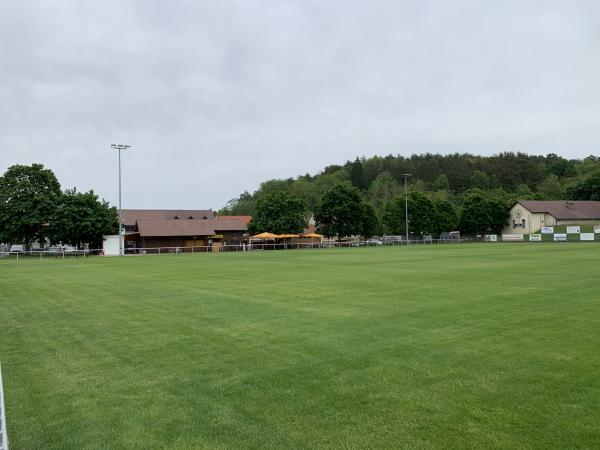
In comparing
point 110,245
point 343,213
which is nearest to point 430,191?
point 343,213

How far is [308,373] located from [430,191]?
130005mm

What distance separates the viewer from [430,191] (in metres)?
131

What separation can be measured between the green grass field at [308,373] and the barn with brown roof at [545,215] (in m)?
87.1

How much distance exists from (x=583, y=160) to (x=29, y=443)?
172314 millimetres

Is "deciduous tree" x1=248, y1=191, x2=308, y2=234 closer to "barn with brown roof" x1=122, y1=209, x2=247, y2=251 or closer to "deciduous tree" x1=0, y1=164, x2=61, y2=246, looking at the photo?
"barn with brown roof" x1=122, y1=209, x2=247, y2=251

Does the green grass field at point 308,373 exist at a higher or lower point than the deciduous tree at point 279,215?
lower

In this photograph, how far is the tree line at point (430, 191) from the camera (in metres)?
83.4

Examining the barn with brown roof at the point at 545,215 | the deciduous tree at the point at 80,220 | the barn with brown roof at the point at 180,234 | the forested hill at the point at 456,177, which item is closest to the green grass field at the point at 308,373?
the deciduous tree at the point at 80,220

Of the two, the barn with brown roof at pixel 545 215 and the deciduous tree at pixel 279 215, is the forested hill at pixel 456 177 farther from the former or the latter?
the deciduous tree at pixel 279 215

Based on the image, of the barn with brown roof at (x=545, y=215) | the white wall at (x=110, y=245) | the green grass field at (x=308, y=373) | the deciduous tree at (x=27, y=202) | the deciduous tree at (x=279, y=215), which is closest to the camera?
the green grass field at (x=308, y=373)

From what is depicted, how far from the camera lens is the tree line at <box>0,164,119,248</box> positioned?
58281mm

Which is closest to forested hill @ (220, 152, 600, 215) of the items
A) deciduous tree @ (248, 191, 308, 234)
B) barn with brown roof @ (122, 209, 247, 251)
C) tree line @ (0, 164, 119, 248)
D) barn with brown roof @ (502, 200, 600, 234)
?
barn with brown roof @ (502, 200, 600, 234)

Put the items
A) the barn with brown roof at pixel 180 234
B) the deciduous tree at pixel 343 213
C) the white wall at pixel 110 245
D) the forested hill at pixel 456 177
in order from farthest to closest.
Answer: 1. the forested hill at pixel 456 177
2. the deciduous tree at pixel 343 213
3. the barn with brown roof at pixel 180 234
4. the white wall at pixel 110 245

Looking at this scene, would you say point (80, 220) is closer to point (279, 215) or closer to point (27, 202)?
point (27, 202)
